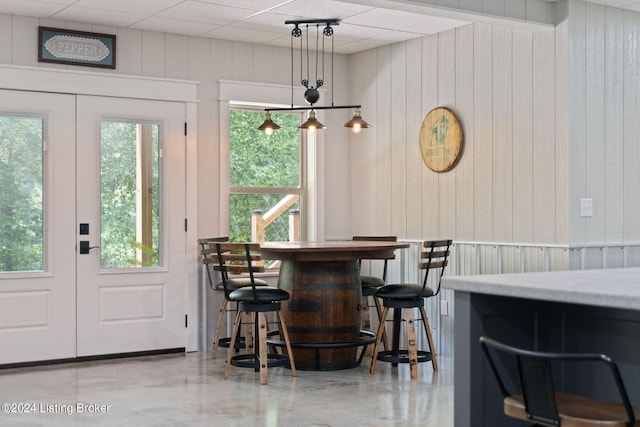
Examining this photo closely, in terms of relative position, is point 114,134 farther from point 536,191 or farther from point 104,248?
point 536,191

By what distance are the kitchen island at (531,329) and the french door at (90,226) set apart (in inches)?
151

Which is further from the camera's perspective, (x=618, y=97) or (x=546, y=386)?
(x=618, y=97)

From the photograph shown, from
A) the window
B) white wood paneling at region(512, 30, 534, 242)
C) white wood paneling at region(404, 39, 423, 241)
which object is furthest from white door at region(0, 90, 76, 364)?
white wood paneling at region(512, 30, 534, 242)

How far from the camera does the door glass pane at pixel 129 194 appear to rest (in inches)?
249

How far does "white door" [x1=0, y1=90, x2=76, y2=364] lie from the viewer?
591 cm

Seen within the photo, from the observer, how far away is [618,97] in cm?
562

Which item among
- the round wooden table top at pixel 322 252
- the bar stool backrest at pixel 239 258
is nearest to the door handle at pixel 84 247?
the bar stool backrest at pixel 239 258

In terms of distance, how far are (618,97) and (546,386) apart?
367 cm

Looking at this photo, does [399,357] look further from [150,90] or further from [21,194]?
[21,194]

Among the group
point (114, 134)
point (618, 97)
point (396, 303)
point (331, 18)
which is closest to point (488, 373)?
point (396, 303)

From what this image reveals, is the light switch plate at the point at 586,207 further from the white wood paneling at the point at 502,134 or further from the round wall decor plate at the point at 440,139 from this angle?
the round wall decor plate at the point at 440,139

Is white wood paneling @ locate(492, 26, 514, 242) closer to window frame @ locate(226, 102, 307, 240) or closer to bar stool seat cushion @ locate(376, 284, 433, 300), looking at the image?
bar stool seat cushion @ locate(376, 284, 433, 300)

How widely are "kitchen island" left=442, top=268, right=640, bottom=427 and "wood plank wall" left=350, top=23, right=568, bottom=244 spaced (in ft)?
7.86

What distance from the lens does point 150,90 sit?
6457 mm
